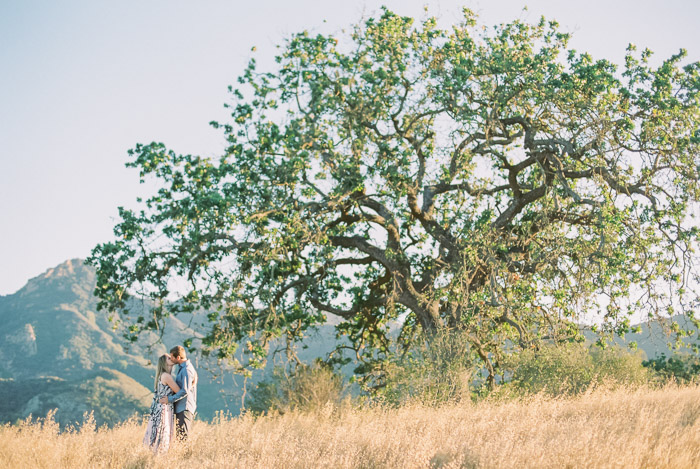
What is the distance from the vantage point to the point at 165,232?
14820 millimetres

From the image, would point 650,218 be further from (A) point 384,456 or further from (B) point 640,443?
(A) point 384,456

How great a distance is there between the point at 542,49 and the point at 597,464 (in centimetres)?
1125

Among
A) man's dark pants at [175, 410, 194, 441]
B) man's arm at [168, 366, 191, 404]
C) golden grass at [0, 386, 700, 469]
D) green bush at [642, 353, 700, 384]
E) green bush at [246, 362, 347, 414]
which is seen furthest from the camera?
green bush at [642, 353, 700, 384]

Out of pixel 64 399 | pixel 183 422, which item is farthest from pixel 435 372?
pixel 64 399

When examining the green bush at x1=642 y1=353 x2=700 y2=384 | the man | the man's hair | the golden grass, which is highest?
the man's hair

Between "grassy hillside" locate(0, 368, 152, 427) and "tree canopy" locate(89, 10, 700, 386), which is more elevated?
"tree canopy" locate(89, 10, 700, 386)

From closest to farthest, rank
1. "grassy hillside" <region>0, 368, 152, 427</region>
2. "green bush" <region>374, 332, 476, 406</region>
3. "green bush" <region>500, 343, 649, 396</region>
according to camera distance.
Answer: "green bush" <region>374, 332, 476, 406</region>
"green bush" <region>500, 343, 649, 396</region>
"grassy hillside" <region>0, 368, 152, 427</region>

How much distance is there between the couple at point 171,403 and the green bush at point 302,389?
5.85 metres

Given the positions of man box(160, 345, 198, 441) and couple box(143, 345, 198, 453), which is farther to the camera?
man box(160, 345, 198, 441)

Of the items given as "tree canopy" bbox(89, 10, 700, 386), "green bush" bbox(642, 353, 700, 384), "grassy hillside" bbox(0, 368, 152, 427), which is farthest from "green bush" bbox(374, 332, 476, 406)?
"grassy hillside" bbox(0, 368, 152, 427)

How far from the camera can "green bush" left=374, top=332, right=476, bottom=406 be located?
532 inches

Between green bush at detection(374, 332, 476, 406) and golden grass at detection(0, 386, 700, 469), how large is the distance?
2313 millimetres

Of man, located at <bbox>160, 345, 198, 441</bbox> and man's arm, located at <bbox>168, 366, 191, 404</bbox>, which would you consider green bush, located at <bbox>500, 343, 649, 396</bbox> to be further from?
man's arm, located at <bbox>168, 366, 191, 404</bbox>

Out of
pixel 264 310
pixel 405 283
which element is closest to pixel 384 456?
pixel 264 310
